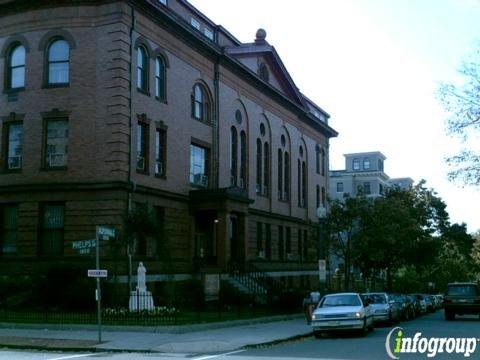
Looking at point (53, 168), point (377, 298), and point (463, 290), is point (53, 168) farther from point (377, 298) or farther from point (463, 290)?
point (463, 290)

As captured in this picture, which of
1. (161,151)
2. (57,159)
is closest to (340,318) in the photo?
(161,151)

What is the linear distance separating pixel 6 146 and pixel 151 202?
745cm

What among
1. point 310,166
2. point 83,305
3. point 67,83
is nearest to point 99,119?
point 67,83

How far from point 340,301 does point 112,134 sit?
13.4 meters

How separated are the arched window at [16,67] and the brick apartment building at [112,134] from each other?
0.16ft

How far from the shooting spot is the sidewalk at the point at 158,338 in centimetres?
1803

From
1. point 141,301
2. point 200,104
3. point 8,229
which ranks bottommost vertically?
point 141,301

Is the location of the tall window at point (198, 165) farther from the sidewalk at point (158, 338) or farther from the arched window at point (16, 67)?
the sidewalk at point (158, 338)

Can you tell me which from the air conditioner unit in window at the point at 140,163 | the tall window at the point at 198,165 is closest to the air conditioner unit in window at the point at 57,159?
the air conditioner unit in window at the point at 140,163

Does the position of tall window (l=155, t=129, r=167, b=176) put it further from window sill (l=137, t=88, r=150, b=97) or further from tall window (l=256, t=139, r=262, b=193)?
tall window (l=256, t=139, r=262, b=193)

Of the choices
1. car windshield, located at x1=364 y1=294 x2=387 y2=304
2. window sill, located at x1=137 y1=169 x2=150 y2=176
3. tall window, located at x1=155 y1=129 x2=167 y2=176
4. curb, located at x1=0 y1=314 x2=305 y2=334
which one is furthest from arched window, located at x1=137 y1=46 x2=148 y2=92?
car windshield, located at x1=364 y1=294 x2=387 y2=304

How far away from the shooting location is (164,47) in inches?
1345

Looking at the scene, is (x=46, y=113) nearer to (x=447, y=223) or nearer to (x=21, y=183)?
(x=21, y=183)

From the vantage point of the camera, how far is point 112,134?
30016 millimetres
